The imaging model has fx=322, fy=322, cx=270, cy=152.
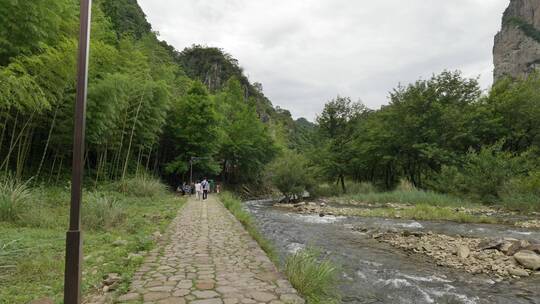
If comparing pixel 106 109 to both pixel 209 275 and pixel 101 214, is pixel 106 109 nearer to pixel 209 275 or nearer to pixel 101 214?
pixel 101 214

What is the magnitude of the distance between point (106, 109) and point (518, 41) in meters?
75.7

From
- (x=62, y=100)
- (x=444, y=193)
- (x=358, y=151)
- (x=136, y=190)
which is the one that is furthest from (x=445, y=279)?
(x=358, y=151)

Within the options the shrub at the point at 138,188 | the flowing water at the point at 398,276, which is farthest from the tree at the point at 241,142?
the flowing water at the point at 398,276

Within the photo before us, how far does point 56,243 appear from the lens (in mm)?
5188

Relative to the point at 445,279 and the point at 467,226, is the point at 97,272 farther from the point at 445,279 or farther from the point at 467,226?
the point at 467,226

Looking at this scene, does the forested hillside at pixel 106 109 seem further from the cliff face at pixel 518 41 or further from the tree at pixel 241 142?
the cliff face at pixel 518 41

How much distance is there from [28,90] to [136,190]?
792cm

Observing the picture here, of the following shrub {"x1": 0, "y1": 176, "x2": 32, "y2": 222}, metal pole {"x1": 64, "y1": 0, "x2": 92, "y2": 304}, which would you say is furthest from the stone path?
shrub {"x1": 0, "y1": 176, "x2": 32, "y2": 222}

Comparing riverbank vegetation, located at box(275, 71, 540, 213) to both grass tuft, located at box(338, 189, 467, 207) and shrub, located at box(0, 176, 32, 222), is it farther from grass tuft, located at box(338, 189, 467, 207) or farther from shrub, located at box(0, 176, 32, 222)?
shrub, located at box(0, 176, 32, 222)

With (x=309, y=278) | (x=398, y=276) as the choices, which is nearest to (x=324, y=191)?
(x=398, y=276)

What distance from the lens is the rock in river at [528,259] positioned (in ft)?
23.6

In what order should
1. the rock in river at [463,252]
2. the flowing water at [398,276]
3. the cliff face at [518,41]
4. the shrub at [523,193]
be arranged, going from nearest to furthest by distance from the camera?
the flowing water at [398,276], the rock in river at [463,252], the shrub at [523,193], the cliff face at [518,41]

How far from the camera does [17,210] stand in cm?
681

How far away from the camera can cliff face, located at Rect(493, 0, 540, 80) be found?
191ft
